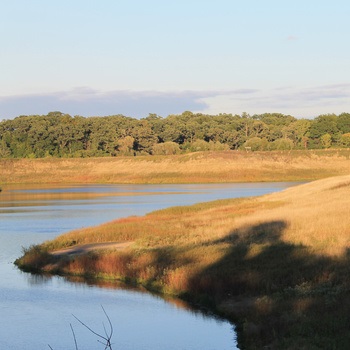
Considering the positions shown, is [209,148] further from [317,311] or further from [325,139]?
[317,311]

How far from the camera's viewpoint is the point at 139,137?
186m

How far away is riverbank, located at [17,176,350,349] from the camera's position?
810 inches

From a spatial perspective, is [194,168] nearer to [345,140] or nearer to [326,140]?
[326,140]

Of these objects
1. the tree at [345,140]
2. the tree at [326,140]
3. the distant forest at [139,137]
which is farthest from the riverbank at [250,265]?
the tree at [326,140]

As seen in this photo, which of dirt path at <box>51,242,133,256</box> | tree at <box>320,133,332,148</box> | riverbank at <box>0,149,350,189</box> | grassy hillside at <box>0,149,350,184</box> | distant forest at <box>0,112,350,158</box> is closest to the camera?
dirt path at <box>51,242,133,256</box>

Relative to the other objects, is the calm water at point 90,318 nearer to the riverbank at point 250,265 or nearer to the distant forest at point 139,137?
the riverbank at point 250,265

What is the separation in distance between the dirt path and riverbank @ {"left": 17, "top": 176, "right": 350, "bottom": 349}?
2.81 feet

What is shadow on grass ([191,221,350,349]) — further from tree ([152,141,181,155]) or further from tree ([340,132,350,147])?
tree ([340,132,350,147])

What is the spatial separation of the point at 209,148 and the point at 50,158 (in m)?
38.6

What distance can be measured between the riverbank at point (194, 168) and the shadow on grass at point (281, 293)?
4144 inches

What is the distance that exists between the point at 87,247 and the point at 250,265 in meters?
13.3

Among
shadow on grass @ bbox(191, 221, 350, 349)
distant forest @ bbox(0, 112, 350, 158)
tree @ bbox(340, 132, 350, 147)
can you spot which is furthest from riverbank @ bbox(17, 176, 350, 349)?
tree @ bbox(340, 132, 350, 147)

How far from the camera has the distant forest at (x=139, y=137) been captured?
584 ft

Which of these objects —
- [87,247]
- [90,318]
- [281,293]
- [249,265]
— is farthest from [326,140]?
[90,318]
